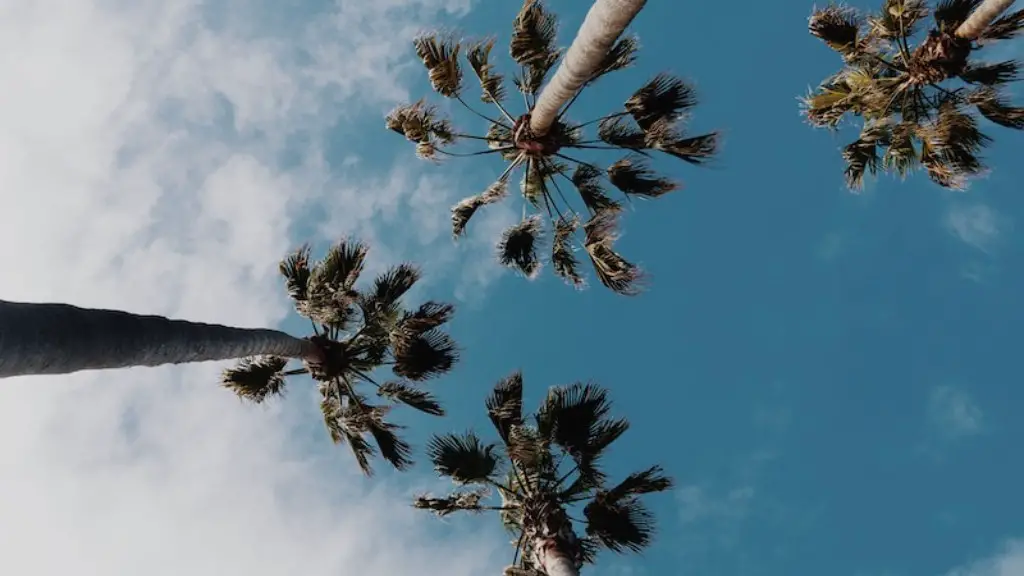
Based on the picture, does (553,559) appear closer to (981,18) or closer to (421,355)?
(421,355)

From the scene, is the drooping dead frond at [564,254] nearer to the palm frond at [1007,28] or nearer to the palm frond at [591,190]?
the palm frond at [591,190]

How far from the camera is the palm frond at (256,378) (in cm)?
1280

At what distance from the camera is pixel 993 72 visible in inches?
542

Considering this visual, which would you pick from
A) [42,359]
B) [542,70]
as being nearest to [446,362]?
[542,70]

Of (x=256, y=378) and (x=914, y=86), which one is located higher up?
(x=914, y=86)

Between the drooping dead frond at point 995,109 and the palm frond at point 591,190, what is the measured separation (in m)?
6.79

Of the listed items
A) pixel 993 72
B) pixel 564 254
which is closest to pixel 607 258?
pixel 564 254

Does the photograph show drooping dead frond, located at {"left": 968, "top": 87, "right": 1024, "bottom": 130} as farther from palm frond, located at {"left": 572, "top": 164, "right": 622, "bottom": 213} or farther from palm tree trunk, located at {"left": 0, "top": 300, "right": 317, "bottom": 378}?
palm tree trunk, located at {"left": 0, "top": 300, "right": 317, "bottom": 378}

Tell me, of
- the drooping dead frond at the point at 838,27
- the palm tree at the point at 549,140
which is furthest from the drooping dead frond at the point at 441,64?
the drooping dead frond at the point at 838,27

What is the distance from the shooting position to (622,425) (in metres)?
11.9

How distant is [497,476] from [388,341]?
291cm

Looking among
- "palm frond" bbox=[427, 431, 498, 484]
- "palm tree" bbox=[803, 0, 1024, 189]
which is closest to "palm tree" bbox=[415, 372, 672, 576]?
"palm frond" bbox=[427, 431, 498, 484]

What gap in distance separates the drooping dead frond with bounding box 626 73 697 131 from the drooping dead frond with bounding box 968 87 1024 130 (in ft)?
17.9

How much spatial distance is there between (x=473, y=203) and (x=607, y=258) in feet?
10.8
